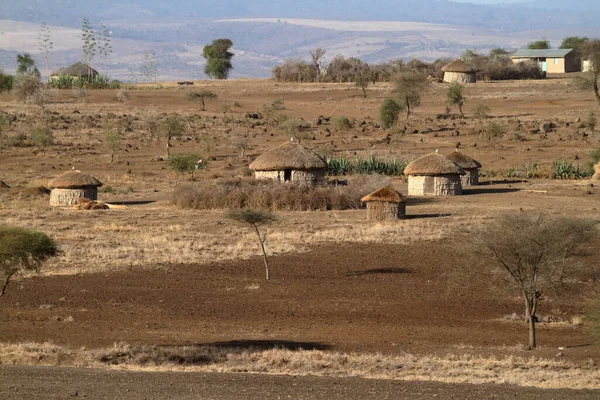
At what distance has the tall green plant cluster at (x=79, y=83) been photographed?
86188 mm

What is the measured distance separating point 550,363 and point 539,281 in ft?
8.46

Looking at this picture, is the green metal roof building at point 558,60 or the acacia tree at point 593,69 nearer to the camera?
the acacia tree at point 593,69

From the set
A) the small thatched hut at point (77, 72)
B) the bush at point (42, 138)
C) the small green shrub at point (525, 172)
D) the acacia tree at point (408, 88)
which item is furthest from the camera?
the small thatched hut at point (77, 72)

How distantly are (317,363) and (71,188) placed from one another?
21.7 m

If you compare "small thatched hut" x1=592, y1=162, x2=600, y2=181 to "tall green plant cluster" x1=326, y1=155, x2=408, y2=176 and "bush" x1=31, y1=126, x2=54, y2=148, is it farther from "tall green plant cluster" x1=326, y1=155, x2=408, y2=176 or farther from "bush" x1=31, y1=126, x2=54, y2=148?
"bush" x1=31, y1=126, x2=54, y2=148

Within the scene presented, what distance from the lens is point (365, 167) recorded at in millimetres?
44938

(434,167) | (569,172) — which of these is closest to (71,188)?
(434,167)

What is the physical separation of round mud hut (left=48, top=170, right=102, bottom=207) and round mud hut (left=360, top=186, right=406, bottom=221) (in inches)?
383

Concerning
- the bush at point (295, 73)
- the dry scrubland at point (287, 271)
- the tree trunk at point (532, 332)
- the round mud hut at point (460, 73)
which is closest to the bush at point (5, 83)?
the dry scrubland at point (287, 271)

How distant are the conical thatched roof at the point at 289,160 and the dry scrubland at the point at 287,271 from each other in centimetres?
272

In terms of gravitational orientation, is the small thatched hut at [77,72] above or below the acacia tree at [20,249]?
above

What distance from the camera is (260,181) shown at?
3694 centimetres

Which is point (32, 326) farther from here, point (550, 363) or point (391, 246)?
point (391, 246)

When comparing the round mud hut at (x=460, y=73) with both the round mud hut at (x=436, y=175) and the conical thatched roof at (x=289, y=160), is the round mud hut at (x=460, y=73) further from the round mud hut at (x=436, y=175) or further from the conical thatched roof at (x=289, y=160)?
the round mud hut at (x=436, y=175)
